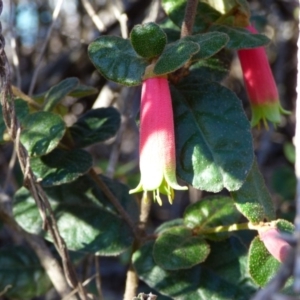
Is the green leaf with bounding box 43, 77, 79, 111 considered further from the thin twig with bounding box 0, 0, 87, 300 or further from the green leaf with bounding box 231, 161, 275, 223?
the green leaf with bounding box 231, 161, 275, 223

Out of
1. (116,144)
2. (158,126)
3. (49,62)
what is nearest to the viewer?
(158,126)

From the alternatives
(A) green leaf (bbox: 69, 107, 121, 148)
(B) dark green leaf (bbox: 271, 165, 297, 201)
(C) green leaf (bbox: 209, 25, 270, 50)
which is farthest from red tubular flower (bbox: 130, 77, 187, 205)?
(B) dark green leaf (bbox: 271, 165, 297, 201)

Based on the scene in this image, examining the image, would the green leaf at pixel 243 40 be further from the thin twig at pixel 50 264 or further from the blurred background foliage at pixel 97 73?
the blurred background foliage at pixel 97 73

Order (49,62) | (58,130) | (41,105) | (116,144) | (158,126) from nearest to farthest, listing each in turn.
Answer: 1. (158,126)
2. (58,130)
3. (41,105)
4. (116,144)
5. (49,62)

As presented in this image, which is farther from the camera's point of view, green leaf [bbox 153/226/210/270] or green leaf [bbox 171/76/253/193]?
green leaf [bbox 153/226/210/270]

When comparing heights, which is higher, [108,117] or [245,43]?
[245,43]

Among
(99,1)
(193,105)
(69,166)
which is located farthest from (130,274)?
(99,1)

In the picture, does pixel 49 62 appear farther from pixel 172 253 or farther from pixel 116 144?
pixel 172 253

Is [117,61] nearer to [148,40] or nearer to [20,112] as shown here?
[148,40]
